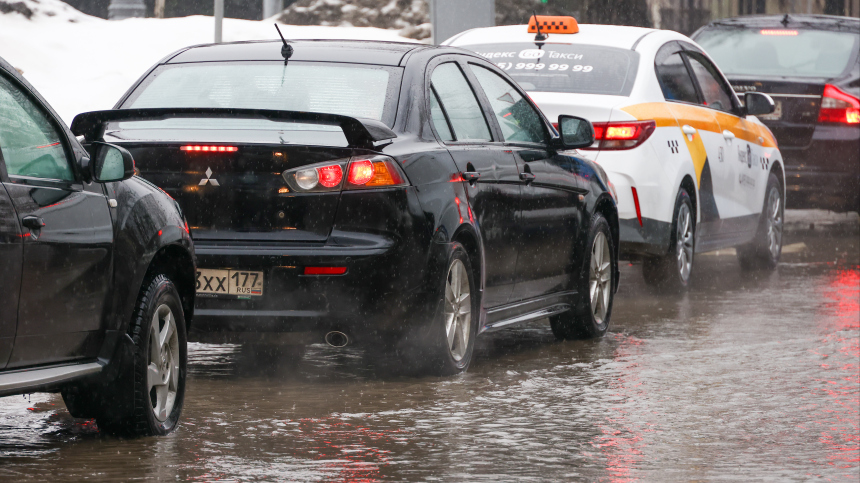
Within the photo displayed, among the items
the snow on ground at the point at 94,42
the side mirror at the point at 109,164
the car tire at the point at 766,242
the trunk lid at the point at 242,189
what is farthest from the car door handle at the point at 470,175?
the snow on ground at the point at 94,42

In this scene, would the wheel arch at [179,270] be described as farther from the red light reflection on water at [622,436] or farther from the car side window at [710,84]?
the car side window at [710,84]

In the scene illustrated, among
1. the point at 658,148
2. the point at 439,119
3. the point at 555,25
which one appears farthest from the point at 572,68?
the point at 439,119

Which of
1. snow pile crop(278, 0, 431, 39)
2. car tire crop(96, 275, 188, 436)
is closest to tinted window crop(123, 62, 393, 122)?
car tire crop(96, 275, 188, 436)

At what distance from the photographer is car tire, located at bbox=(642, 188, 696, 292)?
37.0 ft

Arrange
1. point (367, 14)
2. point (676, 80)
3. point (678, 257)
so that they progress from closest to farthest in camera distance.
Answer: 1. point (678, 257)
2. point (676, 80)
3. point (367, 14)

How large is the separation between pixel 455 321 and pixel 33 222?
110 inches

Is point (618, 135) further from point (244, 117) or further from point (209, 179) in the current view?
point (209, 179)

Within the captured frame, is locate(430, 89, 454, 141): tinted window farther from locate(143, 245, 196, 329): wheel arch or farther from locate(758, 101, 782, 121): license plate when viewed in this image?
locate(758, 101, 782, 121): license plate

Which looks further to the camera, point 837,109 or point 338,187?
point 837,109

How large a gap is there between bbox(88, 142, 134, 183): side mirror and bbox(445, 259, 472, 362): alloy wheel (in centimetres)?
207

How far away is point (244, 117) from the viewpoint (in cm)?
724

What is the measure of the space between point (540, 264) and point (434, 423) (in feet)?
7.62

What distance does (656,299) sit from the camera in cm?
1130

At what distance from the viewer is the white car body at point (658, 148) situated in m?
10.6
